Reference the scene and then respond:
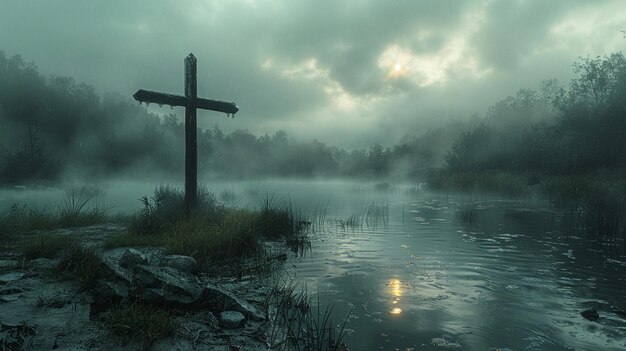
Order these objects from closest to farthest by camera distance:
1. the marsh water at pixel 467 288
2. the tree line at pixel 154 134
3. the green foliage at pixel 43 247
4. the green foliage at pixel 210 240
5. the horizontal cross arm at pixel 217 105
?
the marsh water at pixel 467 288 → the green foliage at pixel 43 247 → the green foliage at pixel 210 240 → the horizontal cross arm at pixel 217 105 → the tree line at pixel 154 134

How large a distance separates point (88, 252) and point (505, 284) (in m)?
7.31

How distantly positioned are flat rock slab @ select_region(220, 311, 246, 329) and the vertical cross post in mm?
7075

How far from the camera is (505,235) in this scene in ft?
43.0

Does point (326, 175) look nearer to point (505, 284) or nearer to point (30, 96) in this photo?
point (30, 96)

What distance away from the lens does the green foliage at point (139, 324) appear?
12.5 feet

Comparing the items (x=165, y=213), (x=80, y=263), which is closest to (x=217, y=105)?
(x=165, y=213)

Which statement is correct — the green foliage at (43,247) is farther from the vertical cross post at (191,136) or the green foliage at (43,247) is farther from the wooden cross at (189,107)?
the vertical cross post at (191,136)

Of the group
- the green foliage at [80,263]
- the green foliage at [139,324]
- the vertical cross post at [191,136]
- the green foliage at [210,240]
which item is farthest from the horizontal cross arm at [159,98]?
the green foliage at [139,324]

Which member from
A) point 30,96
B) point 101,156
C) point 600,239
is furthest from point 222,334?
point 101,156

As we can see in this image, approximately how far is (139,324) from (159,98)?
8.57 metres

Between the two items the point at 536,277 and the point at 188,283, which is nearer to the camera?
the point at 188,283

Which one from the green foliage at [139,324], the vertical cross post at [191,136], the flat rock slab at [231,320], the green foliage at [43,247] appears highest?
the vertical cross post at [191,136]

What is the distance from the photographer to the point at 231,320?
173 inches

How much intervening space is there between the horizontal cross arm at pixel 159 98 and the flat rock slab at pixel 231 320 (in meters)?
8.27
